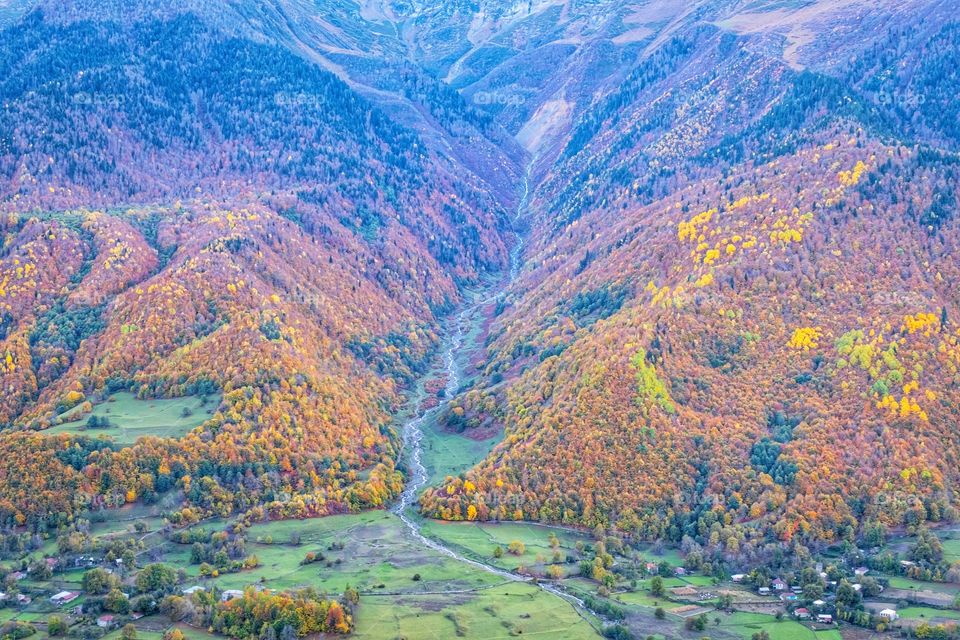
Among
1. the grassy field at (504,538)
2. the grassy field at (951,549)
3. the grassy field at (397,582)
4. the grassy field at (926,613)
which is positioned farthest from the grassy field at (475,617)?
the grassy field at (951,549)

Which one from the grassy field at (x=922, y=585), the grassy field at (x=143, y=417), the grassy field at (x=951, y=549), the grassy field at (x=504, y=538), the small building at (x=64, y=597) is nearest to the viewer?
the small building at (x=64, y=597)

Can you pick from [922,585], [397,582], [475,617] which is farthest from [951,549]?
[397,582]

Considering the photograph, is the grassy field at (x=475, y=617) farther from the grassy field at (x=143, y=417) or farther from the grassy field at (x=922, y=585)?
the grassy field at (x=143, y=417)

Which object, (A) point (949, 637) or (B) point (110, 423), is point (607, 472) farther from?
(B) point (110, 423)

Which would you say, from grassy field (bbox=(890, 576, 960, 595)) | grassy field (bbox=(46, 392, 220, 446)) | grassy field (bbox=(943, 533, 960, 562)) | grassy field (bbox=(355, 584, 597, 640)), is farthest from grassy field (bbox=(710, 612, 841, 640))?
grassy field (bbox=(46, 392, 220, 446))

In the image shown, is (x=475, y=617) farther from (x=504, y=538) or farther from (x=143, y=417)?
(x=143, y=417)

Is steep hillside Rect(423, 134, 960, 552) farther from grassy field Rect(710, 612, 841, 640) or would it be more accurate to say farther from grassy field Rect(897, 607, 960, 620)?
grassy field Rect(897, 607, 960, 620)

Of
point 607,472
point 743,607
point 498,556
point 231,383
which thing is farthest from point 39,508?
point 743,607
